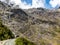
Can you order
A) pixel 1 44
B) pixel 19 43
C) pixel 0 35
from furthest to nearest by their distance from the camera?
pixel 0 35 < pixel 1 44 < pixel 19 43

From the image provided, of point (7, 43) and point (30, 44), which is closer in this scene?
point (30, 44)

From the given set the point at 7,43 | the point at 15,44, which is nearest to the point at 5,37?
the point at 7,43

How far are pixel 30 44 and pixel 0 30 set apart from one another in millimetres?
31153

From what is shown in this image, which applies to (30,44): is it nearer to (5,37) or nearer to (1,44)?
(1,44)

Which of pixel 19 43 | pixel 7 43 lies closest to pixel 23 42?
pixel 19 43

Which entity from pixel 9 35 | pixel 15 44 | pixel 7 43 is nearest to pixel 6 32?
pixel 9 35

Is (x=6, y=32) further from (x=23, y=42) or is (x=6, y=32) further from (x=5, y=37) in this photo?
(x=23, y=42)

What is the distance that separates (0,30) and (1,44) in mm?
17086

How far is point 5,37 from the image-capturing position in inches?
3465

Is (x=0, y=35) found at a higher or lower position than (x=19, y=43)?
lower

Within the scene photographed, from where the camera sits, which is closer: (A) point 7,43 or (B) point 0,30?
(A) point 7,43

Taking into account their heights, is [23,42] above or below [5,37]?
above

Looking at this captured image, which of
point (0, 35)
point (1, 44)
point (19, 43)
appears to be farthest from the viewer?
point (0, 35)

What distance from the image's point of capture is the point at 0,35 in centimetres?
8688
